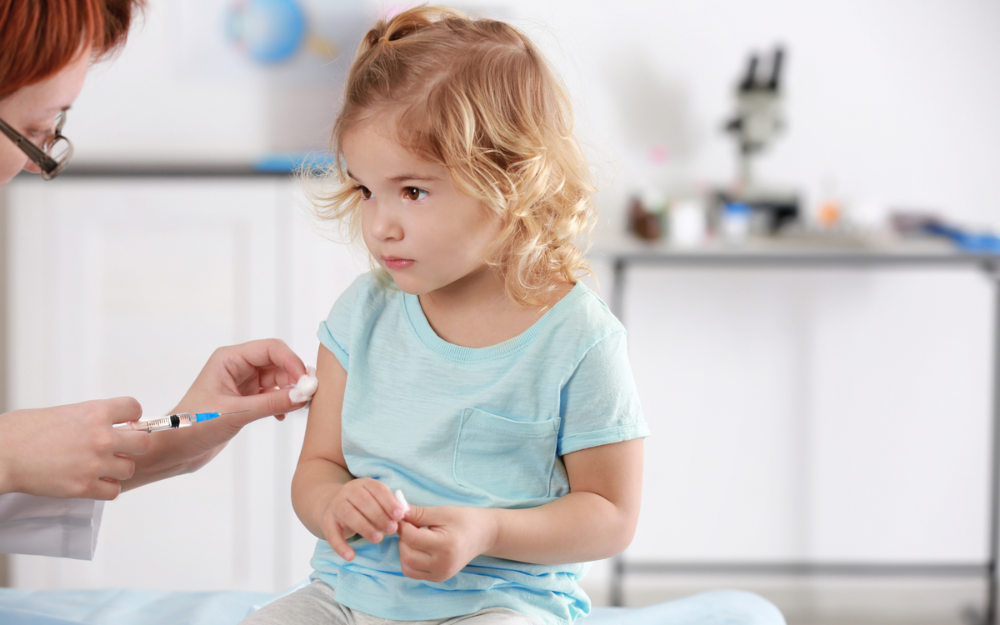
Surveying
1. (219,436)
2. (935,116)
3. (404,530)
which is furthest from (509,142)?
(935,116)

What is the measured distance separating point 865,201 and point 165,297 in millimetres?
1943

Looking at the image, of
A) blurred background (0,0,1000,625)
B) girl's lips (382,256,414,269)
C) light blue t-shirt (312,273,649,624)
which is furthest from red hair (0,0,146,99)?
blurred background (0,0,1000,625)

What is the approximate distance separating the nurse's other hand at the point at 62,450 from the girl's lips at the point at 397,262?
337 mm

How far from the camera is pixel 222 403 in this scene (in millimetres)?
1012

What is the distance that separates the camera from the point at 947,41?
2.54 m

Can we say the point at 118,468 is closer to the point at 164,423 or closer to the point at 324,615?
the point at 164,423

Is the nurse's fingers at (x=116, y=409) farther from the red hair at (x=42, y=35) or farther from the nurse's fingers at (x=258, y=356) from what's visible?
the red hair at (x=42, y=35)

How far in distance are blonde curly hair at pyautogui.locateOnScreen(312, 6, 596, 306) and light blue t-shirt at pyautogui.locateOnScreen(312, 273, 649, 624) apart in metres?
0.07

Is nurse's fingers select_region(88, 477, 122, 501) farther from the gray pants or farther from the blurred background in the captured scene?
the blurred background

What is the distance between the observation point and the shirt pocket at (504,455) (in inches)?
34.2

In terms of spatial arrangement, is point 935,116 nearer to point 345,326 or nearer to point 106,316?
point 345,326

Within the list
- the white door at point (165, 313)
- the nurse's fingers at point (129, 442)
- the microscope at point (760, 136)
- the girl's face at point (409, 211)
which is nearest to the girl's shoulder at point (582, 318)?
the girl's face at point (409, 211)

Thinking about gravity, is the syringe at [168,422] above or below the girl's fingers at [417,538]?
above

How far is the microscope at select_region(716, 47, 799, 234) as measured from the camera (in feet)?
A: 7.50
